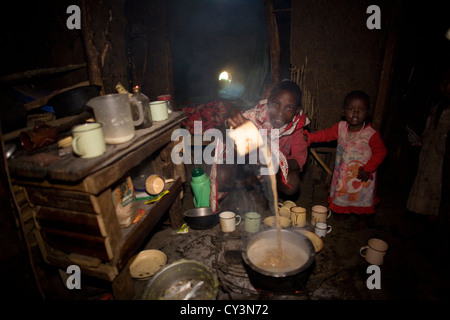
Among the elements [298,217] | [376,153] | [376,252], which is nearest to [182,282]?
[298,217]

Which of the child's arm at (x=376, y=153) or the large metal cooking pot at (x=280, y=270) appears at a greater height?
the child's arm at (x=376, y=153)

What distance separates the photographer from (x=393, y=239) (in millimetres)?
3432

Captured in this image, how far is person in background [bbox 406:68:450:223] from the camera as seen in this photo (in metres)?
3.16

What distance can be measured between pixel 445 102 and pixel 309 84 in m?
2.02

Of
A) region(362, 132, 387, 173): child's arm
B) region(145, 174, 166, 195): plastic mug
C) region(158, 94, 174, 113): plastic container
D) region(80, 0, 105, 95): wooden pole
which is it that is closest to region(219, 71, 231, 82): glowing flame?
region(158, 94, 174, 113): plastic container

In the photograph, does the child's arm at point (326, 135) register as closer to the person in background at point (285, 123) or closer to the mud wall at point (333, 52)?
the person in background at point (285, 123)

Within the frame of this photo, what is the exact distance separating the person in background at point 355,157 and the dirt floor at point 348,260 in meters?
0.37

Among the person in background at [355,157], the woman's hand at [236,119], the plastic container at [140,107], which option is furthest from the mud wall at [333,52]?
the plastic container at [140,107]

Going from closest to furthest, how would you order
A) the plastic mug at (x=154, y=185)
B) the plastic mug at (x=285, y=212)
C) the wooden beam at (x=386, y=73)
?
the plastic mug at (x=154, y=185), the plastic mug at (x=285, y=212), the wooden beam at (x=386, y=73)

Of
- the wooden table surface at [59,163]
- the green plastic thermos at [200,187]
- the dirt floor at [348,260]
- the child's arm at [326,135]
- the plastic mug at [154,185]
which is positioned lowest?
the dirt floor at [348,260]

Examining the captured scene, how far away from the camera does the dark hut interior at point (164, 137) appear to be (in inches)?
77.3

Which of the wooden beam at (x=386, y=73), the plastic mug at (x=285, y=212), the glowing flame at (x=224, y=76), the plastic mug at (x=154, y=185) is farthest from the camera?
the glowing flame at (x=224, y=76)

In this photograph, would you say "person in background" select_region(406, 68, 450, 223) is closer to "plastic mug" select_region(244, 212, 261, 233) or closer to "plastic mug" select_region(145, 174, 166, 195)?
"plastic mug" select_region(244, 212, 261, 233)

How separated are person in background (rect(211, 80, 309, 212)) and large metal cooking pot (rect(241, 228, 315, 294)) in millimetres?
1046
